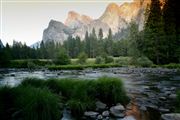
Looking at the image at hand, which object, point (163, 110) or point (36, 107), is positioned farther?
point (163, 110)

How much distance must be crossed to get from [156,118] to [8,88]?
16.5 feet

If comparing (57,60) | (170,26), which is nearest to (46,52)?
(57,60)

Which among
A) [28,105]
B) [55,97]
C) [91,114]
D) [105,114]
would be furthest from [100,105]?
[28,105]

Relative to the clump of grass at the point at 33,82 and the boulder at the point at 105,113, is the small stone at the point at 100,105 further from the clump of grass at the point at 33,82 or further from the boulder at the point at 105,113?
the clump of grass at the point at 33,82

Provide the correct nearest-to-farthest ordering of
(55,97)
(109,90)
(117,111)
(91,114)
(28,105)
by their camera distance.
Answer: (28,105) < (55,97) < (91,114) < (117,111) < (109,90)

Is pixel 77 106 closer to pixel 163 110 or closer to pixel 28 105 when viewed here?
pixel 28 105

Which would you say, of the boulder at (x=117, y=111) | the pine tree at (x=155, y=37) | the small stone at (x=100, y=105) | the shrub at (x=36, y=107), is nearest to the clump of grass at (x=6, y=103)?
the shrub at (x=36, y=107)

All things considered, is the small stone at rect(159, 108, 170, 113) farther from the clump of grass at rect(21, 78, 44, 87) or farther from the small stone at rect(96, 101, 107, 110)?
the clump of grass at rect(21, 78, 44, 87)

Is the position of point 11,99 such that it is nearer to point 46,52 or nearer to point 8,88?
point 8,88

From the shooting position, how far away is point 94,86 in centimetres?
1017

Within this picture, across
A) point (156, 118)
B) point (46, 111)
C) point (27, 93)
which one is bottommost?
point (156, 118)

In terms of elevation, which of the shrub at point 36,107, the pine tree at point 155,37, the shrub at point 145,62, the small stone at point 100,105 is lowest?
the small stone at point 100,105

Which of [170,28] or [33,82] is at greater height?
[170,28]

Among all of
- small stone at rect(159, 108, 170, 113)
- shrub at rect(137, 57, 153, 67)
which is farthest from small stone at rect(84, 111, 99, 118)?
shrub at rect(137, 57, 153, 67)
